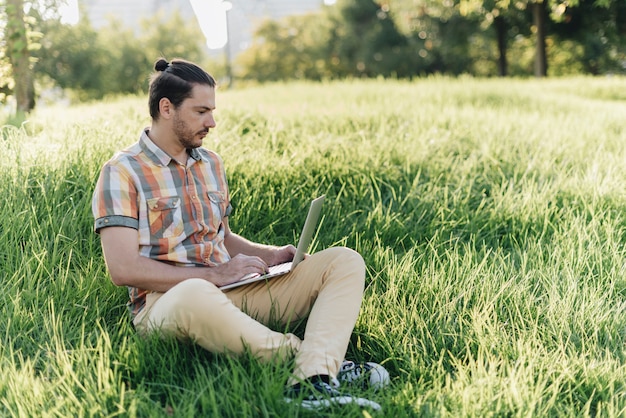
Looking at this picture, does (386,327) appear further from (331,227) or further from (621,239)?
(621,239)

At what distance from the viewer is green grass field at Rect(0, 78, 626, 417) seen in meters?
2.59

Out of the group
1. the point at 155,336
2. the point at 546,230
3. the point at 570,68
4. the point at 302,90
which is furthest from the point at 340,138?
the point at 570,68

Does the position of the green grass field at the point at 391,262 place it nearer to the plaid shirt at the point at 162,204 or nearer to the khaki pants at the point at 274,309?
the khaki pants at the point at 274,309

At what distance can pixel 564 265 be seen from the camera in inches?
151

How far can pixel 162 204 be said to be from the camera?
121 inches

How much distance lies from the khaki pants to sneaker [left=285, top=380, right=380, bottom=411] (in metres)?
0.05

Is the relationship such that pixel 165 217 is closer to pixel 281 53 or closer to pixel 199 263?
pixel 199 263

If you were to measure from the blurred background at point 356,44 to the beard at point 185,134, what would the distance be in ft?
38.1

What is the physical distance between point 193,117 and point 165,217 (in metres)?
0.48

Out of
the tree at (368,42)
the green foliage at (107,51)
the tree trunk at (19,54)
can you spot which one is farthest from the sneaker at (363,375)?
the tree at (368,42)

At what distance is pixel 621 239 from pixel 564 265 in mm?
819

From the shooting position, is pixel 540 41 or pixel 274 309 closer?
pixel 274 309

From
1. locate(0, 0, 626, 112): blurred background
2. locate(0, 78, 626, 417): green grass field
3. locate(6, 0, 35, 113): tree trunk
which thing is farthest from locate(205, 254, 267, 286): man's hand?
locate(0, 0, 626, 112): blurred background

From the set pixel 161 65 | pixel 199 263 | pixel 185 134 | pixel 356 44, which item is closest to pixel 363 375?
pixel 199 263
